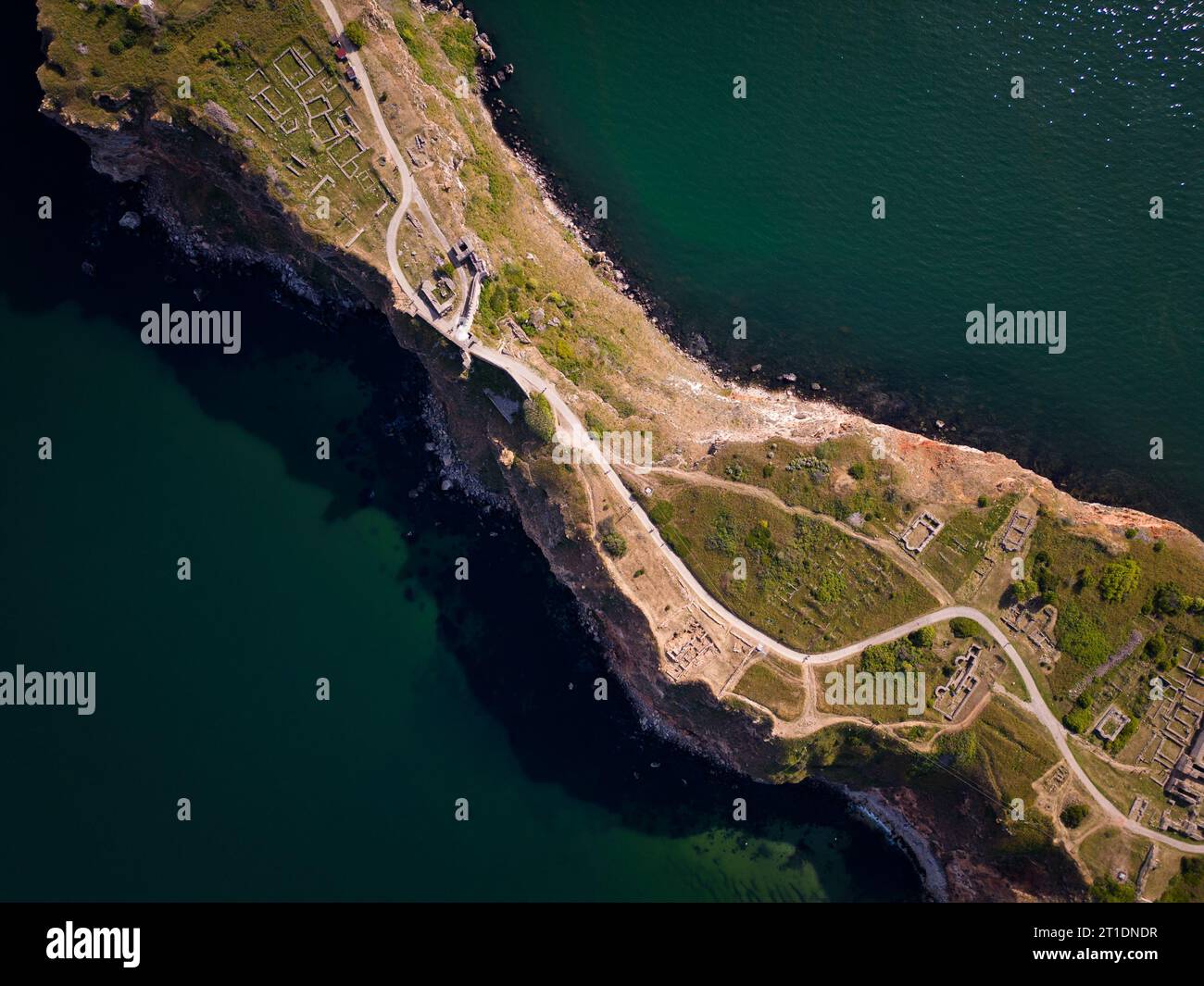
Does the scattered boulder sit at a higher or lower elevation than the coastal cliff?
higher

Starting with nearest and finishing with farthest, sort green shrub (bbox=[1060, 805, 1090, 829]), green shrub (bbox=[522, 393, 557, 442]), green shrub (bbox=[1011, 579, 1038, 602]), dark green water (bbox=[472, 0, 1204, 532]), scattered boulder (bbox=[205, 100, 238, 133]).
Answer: green shrub (bbox=[1060, 805, 1090, 829]), green shrub (bbox=[522, 393, 557, 442]), scattered boulder (bbox=[205, 100, 238, 133]), green shrub (bbox=[1011, 579, 1038, 602]), dark green water (bbox=[472, 0, 1204, 532])

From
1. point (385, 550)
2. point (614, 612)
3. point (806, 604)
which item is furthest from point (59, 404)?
point (806, 604)

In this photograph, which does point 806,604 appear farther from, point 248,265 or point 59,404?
point 59,404

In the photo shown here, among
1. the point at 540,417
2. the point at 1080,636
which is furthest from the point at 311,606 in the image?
the point at 1080,636

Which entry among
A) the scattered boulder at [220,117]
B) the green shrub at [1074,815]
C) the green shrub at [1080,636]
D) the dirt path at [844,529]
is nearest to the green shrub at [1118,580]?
the green shrub at [1080,636]

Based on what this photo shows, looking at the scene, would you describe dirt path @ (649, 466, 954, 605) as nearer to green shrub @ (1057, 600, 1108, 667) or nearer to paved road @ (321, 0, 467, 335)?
green shrub @ (1057, 600, 1108, 667)

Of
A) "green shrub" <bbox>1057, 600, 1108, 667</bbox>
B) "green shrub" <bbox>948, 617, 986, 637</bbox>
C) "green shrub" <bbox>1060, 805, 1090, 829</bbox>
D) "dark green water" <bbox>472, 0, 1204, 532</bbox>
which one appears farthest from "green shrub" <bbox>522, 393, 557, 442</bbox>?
"green shrub" <bbox>1060, 805, 1090, 829</bbox>
